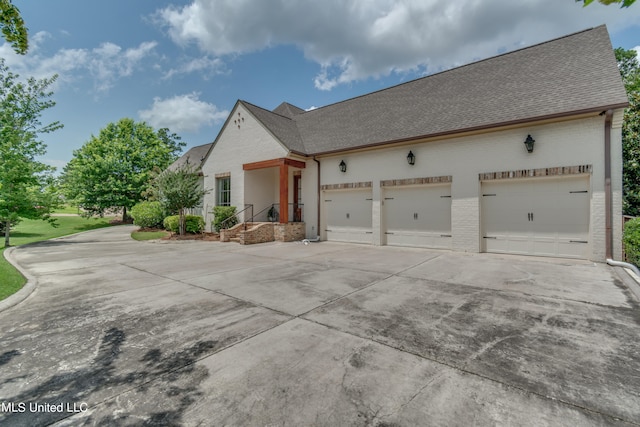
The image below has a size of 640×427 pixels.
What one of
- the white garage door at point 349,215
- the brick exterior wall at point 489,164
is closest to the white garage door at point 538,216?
the brick exterior wall at point 489,164

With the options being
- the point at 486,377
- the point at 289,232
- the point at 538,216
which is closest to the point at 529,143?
the point at 538,216

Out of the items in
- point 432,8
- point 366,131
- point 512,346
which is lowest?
point 512,346

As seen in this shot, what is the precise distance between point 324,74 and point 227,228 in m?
9.95

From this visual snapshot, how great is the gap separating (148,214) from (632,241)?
2275 cm

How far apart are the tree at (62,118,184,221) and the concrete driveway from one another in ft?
63.3

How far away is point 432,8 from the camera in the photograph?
932 centimetres

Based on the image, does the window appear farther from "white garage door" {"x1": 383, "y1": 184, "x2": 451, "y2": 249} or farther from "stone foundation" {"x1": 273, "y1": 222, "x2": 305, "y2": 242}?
"white garage door" {"x1": 383, "y1": 184, "x2": 451, "y2": 249}

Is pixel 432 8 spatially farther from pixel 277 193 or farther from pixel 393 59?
pixel 277 193

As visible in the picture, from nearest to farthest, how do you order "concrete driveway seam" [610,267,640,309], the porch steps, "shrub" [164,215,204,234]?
"concrete driveway seam" [610,267,640,309], the porch steps, "shrub" [164,215,204,234]

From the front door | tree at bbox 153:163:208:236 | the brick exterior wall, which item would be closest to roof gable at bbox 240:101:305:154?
the front door

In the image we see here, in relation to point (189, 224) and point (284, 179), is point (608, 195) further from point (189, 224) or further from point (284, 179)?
point (189, 224)

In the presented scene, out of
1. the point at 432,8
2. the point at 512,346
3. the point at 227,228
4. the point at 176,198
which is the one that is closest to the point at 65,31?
the point at 176,198

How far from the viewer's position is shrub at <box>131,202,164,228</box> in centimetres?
1883

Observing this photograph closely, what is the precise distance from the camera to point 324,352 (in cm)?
287
